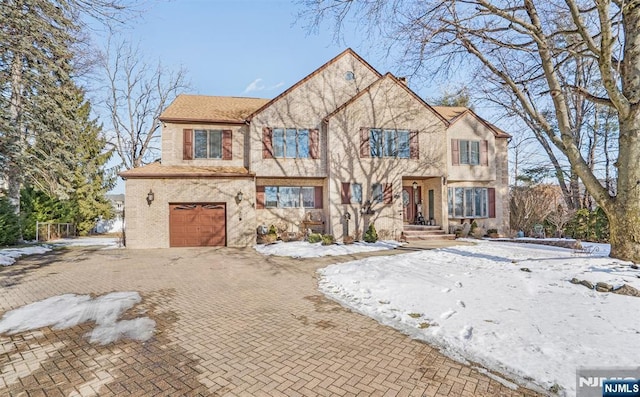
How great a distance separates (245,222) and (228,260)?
4.17 meters

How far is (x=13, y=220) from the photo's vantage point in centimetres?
1496

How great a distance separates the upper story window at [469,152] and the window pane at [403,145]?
2.98m

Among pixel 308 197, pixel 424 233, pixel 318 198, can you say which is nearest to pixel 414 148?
pixel 424 233

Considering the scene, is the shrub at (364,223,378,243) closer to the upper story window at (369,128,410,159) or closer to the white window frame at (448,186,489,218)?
the upper story window at (369,128,410,159)

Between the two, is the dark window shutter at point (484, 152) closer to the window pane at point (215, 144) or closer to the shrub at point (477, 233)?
the shrub at point (477, 233)

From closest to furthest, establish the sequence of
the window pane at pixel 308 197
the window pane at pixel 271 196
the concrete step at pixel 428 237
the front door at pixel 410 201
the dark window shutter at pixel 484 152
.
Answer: the concrete step at pixel 428 237 → the window pane at pixel 271 196 → the window pane at pixel 308 197 → the dark window shutter at pixel 484 152 → the front door at pixel 410 201

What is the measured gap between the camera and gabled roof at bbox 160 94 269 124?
52.3ft

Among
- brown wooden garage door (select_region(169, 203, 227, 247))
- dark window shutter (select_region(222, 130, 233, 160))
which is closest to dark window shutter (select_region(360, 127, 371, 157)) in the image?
dark window shutter (select_region(222, 130, 233, 160))

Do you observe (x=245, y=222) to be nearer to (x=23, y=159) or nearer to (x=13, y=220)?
(x=23, y=159)

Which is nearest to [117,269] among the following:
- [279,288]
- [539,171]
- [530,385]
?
[279,288]

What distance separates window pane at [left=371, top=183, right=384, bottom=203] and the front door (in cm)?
331

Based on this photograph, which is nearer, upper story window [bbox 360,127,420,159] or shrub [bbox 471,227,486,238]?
upper story window [bbox 360,127,420,159]

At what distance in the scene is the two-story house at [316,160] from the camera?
49.9ft

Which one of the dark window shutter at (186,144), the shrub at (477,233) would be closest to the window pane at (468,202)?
the shrub at (477,233)
